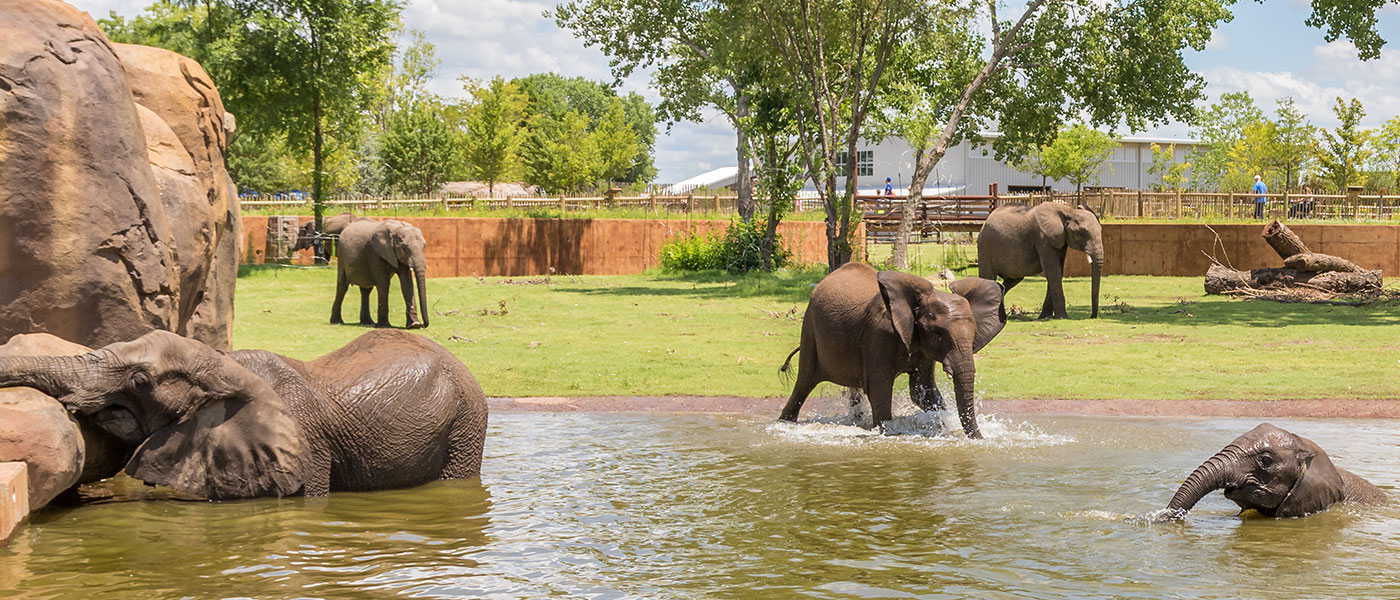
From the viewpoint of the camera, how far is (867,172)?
80.8 m

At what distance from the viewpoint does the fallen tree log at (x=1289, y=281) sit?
24906 mm

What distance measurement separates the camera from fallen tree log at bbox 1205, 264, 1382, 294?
2491 centimetres

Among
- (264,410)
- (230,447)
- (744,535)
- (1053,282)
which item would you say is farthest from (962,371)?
(1053,282)

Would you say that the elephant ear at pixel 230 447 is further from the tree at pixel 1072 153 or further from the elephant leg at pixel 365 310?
the tree at pixel 1072 153

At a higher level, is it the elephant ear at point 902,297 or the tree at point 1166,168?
the tree at point 1166,168

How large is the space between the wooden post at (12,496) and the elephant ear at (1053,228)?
18.8m

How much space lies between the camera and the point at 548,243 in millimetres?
35812

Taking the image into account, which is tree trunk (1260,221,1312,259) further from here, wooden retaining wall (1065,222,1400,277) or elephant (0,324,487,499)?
elephant (0,324,487,499)

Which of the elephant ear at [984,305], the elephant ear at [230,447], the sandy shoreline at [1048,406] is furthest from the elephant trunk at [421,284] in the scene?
the elephant ear at [230,447]

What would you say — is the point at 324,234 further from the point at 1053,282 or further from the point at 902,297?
the point at 902,297

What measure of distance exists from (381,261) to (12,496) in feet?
47.1

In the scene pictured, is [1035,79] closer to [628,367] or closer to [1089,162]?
[628,367]

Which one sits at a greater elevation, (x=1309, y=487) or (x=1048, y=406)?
(x=1309, y=487)

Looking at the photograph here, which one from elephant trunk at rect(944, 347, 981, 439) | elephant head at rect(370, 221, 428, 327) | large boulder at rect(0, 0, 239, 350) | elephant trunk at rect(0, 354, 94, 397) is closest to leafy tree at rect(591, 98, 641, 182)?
elephant head at rect(370, 221, 428, 327)
